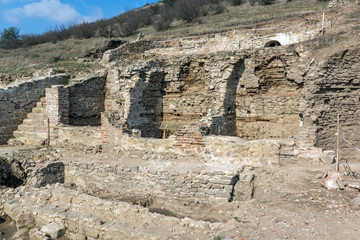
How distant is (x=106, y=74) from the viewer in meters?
11.6

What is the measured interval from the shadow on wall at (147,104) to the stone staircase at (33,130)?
3.09 metres

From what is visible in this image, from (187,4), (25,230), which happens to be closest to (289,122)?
(25,230)

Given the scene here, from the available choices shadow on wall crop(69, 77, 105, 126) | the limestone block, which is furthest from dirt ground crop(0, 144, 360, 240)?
shadow on wall crop(69, 77, 105, 126)

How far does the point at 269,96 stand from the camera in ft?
30.0

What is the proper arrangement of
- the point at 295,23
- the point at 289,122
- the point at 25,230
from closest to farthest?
1. the point at 25,230
2. the point at 289,122
3. the point at 295,23

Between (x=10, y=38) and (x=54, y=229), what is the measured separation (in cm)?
3857

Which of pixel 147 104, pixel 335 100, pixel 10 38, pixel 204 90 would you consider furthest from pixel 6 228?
pixel 10 38

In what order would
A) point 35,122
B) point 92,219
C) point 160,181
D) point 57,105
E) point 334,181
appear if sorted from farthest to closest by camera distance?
point 35,122 → point 57,105 → point 160,181 → point 334,181 → point 92,219

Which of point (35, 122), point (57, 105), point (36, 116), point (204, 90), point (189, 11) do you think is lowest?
point (35, 122)

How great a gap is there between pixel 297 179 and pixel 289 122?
3749 mm

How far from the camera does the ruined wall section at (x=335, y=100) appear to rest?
7.12 meters

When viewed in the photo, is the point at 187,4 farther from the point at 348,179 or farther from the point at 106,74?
the point at 348,179

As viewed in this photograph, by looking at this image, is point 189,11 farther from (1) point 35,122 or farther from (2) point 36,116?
(1) point 35,122

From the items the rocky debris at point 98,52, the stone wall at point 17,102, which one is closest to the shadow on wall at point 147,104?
the stone wall at point 17,102
